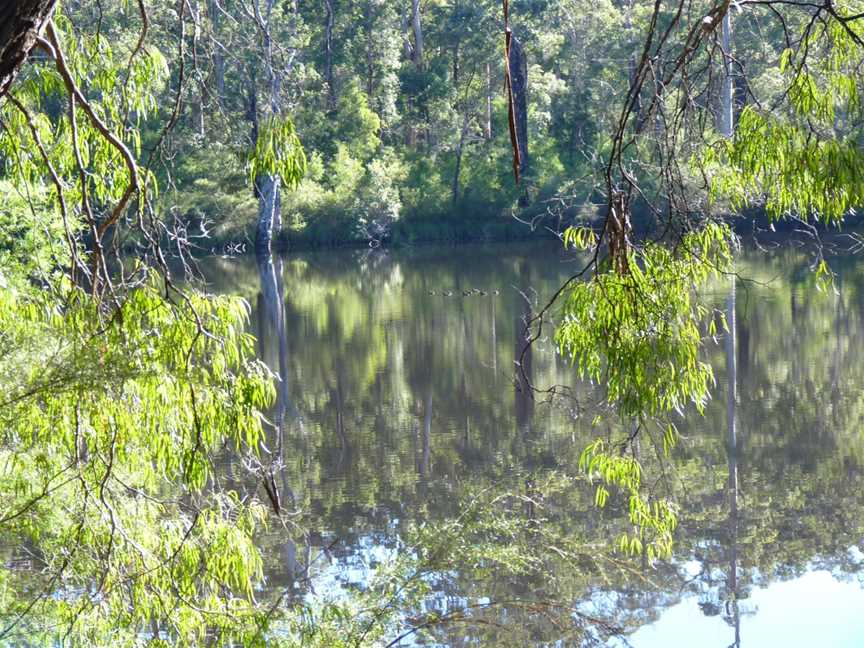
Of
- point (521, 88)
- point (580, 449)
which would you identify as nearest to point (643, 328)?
point (580, 449)

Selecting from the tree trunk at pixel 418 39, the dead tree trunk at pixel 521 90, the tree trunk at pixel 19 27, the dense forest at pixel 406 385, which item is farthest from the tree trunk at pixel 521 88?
the tree trunk at pixel 19 27

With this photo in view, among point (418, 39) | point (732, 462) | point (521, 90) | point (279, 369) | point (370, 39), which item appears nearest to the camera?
point (732, 462)

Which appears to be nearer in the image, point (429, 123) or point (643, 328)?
point (643, 328)

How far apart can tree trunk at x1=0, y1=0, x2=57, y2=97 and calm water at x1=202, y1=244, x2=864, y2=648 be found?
1.35 m

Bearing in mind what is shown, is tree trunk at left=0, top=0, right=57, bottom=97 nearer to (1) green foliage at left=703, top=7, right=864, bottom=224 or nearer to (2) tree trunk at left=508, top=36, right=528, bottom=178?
(1) green foliage at left=703, top=7, right=864, bottom=224

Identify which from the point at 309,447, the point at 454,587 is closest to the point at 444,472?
the point at 309,447

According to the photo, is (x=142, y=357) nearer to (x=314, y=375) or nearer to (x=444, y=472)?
(x=444, y=472)

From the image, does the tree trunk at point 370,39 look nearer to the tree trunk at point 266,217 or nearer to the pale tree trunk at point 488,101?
the pale tree trunk at point 488,101

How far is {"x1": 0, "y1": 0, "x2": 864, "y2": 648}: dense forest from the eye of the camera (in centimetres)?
278

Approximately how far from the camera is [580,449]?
909 centimetres

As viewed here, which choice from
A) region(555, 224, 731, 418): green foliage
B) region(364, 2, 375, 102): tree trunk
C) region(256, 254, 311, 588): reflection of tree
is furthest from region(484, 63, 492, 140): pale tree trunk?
region(555, 224, 731, 418): green foliage

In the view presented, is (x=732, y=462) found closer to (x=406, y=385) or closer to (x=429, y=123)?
(x=406, y=385)

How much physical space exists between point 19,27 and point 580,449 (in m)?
7.43

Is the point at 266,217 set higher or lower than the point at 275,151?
lower
